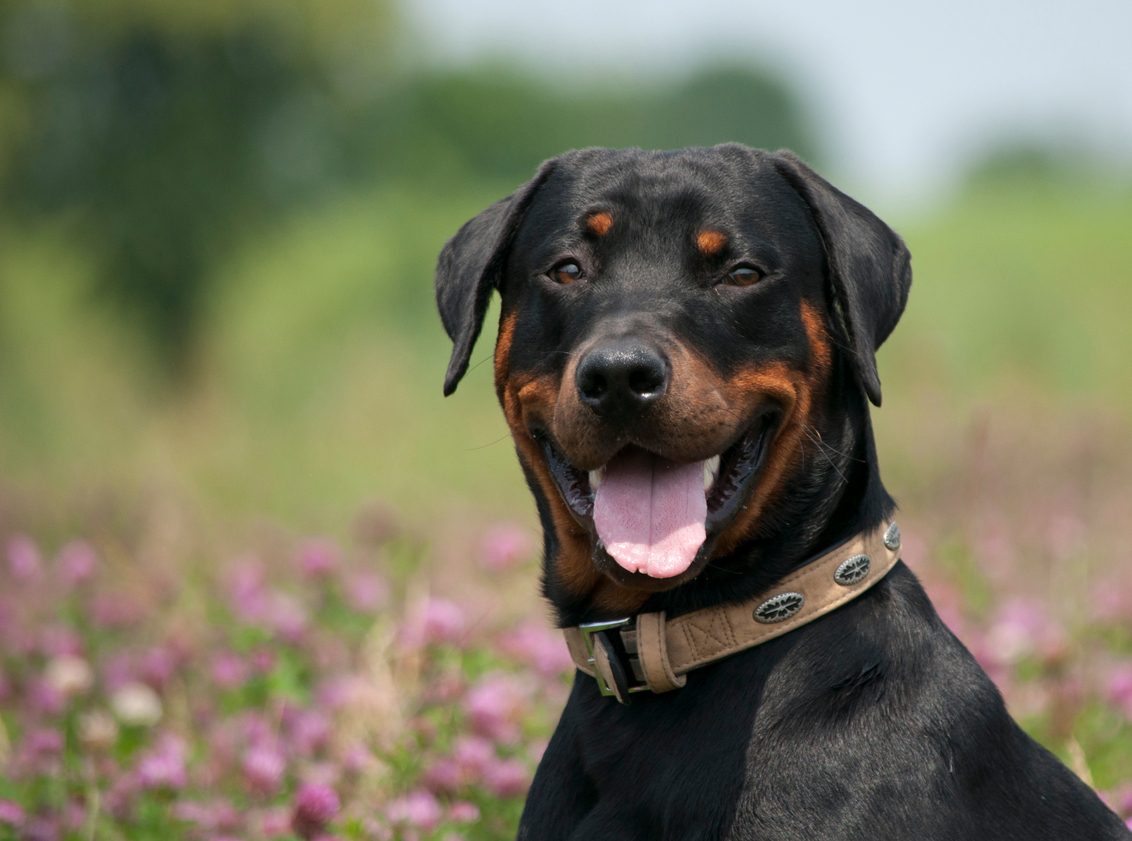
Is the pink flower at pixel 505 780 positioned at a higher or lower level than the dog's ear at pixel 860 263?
lower

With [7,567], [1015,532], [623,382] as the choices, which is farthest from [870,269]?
[7,567]

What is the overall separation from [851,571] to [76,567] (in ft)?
10.5

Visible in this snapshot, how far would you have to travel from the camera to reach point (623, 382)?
2.37 metres

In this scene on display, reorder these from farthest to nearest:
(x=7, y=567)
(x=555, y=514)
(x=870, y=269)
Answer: (x=7, y=567)
(x=555, y=514)
(x=870, y=269)

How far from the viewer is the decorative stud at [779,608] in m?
2.31

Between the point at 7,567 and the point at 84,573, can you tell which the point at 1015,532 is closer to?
the point at 84,573

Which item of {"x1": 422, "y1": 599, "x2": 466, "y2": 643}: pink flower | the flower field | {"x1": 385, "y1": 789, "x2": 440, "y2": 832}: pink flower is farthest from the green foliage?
{"x1": 385, "y1": 789, "x2": 440, "y2": 832}: pink flower

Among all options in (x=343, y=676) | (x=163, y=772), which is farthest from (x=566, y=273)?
(x=343, y=676)

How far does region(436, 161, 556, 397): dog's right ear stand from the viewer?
289 cm

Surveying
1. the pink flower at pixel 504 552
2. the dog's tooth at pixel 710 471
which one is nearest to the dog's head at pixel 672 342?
the dog's tooth at pixel 710 471

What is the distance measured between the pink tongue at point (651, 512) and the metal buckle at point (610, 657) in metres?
0.16

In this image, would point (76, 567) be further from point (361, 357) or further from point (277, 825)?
point (361, 357)

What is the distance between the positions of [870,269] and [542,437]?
886mm

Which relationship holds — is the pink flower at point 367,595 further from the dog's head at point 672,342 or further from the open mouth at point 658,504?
the open mouth at point 658,504
